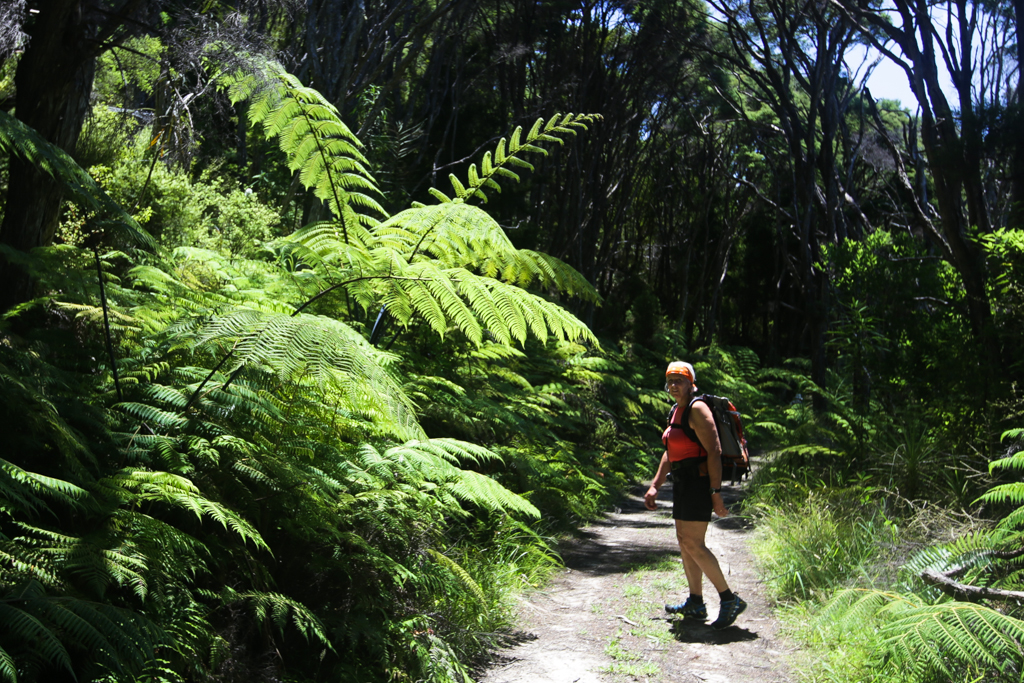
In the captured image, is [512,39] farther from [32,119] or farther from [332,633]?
[332,633]

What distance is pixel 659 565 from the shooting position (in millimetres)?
6145

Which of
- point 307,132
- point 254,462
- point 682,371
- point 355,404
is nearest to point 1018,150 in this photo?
point 682,371

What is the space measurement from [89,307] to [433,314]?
1.55m

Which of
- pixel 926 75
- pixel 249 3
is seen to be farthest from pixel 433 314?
pixel 926 75

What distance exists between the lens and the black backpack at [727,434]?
483 cm

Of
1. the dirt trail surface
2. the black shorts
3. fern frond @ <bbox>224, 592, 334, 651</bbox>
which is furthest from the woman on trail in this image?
fern frond @ <bbox>224, 592, 334, 651</bbox>

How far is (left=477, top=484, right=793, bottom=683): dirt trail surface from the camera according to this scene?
Answer: 4000mm

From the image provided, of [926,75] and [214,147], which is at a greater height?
[214,147]

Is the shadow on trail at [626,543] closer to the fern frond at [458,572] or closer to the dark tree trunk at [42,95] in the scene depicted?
the fern frond at [458,572]

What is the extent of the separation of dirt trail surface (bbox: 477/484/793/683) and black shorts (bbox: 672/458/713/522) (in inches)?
26.6

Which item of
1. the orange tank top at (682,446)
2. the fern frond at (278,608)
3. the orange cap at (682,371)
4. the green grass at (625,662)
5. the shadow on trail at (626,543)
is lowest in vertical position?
the shadow on trail at (626,543)

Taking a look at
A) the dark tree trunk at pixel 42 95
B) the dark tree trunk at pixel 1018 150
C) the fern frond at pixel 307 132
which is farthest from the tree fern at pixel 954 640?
the dark tree trunk at pixel 42 95

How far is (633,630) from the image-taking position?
466cm

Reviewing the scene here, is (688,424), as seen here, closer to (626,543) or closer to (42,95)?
(626,543)
